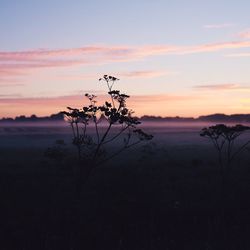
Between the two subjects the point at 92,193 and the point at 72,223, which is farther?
the point at 92,193

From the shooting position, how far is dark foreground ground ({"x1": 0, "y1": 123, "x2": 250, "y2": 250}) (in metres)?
23.0

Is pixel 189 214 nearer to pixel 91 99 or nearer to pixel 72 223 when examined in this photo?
pixel 72 223

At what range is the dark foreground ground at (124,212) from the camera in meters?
23.0

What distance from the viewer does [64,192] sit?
36719mm

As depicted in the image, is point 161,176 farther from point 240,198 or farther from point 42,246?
point 42,246

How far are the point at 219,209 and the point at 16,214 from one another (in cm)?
1225

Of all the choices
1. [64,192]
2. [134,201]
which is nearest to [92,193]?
[64,192]

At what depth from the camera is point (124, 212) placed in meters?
30.1

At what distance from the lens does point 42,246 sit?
20.3m

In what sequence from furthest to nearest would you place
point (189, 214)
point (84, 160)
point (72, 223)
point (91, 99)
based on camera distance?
point (84, 160) → point (91, 99) → point (189, 214) → point (72, 223)

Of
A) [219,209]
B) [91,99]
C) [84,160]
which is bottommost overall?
[219,209]

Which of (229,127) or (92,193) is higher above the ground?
(229,127)

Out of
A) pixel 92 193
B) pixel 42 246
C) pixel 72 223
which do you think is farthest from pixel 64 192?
pixel 42 246

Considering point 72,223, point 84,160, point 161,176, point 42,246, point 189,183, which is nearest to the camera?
point 42,246
